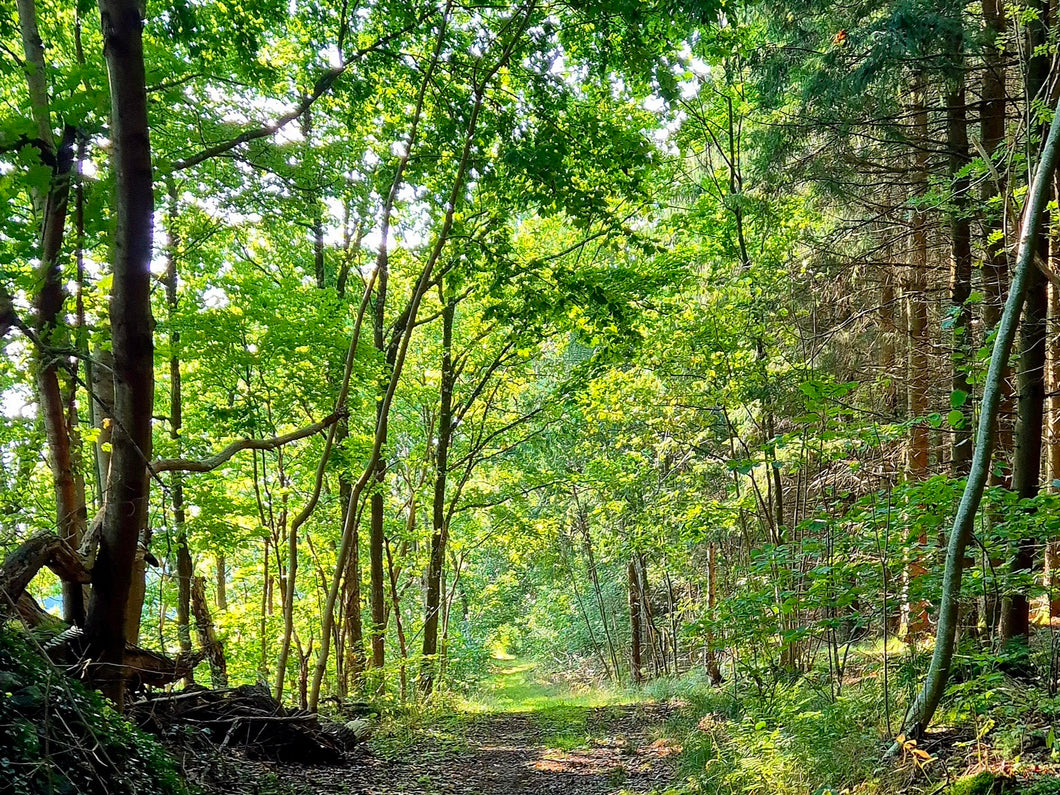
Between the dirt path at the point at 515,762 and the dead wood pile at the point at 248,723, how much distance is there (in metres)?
0.24

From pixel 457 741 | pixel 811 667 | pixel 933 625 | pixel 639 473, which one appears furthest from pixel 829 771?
pixel 639 473

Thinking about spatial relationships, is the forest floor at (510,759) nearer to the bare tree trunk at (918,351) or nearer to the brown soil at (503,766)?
the brown soil at (503,766)

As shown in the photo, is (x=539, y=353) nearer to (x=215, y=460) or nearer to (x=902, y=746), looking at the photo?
(x=215, y=460)

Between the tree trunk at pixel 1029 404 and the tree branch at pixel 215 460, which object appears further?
the tree trunk at pixel 1029 404

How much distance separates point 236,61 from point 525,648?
3505cm

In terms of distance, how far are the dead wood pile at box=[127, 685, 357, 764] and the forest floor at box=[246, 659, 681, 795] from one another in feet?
0.78

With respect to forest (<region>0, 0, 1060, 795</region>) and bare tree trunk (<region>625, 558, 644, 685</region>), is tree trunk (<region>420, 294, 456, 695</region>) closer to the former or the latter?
forest (<region>0, 0, 1060, 795</region>)

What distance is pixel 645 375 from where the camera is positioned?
31.8 ft

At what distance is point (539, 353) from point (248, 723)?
8587 millimetres

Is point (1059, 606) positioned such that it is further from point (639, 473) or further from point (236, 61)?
point (236, 61)

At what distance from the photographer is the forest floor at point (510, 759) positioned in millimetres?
5547

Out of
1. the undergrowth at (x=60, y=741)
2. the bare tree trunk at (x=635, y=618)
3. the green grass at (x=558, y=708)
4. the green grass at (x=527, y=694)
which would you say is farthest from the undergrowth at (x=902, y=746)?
the bare tree trunk at (x=635, y=618)

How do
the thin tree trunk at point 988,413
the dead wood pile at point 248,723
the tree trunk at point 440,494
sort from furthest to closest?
the tree trunk at point 440,494, the dead wood pile at point 248,723, the thin tree trunk at point 988,413

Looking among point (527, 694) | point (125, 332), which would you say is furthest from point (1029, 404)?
point (527, 694)
